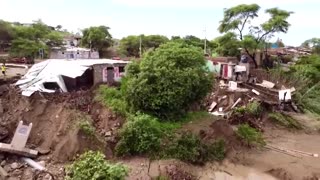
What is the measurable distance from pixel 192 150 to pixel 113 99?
12.9 feet

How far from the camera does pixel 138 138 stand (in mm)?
13602

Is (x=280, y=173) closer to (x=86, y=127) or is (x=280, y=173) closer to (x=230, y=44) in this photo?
(x=86, y=127)

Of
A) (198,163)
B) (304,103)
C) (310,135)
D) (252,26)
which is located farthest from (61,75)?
(252,26)

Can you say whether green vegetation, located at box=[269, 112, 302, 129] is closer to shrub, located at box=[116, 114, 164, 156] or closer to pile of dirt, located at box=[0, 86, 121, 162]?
shrub, located at box=[116, 114, 164, 156]

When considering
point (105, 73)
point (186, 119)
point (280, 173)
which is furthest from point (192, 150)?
point (105, 73)

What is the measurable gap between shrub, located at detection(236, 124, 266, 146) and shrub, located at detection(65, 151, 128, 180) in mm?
7166

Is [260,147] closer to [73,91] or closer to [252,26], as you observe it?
[73,91]

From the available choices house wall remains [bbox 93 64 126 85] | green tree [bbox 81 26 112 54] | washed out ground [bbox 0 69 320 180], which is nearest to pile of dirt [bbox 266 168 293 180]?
washed out ground [bbox 0 69 320 180]

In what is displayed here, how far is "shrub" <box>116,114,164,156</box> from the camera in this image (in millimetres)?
13516

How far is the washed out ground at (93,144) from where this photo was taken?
1291 cm

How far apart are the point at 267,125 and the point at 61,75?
10.9m

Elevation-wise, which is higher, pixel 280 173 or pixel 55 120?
pixel 55 120

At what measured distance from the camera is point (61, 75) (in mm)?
16703

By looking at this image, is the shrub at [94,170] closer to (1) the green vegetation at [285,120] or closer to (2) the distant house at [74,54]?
(1) the green vegetation at [285,120]
